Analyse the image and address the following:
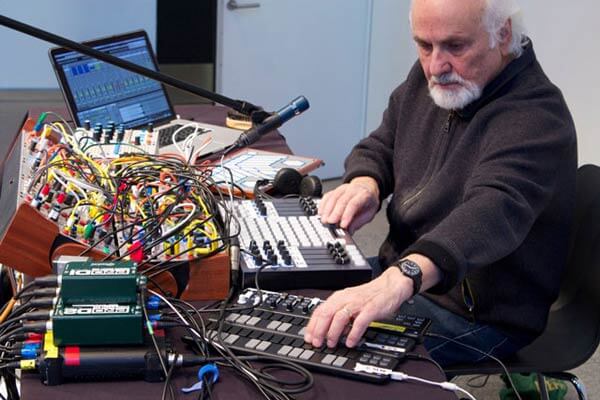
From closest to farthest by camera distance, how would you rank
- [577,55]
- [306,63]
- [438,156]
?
[438,156]
[577,55]
[306,63]

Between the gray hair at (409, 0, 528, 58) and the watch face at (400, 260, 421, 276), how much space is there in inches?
23.3

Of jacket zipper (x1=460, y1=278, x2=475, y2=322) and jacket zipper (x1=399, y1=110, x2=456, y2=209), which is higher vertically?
jacket zipper (x1=399, y1=110, x2=456, y2=209)

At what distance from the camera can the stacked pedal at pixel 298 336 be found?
124cm

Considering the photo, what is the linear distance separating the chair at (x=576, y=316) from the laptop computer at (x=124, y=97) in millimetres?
936

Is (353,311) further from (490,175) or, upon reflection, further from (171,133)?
(171,133)

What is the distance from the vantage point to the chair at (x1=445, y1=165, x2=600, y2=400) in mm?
1763

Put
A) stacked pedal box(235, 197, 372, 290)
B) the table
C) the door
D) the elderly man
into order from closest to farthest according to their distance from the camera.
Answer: the table, stacked pedal box(235, 197, 372, 290), the elderly man, the door

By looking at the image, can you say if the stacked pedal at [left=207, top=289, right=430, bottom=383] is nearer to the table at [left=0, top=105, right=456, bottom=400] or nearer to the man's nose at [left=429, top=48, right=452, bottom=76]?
the table at [left=0, top=105, right=456, bottom=400]

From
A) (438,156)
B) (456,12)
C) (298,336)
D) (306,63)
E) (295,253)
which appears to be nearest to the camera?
(298,336)

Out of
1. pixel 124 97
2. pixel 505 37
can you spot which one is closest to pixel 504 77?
pixel 505 37

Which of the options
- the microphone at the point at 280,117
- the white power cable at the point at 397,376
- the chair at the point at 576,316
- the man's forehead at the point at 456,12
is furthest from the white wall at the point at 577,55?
the white power cable at the point at 397,376

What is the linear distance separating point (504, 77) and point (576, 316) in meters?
0.57

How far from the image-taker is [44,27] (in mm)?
3562

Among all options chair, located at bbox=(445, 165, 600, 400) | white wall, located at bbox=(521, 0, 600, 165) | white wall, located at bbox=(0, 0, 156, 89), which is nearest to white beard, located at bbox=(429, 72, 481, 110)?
chair, located at bbox=(445, 165, 600, 400)
